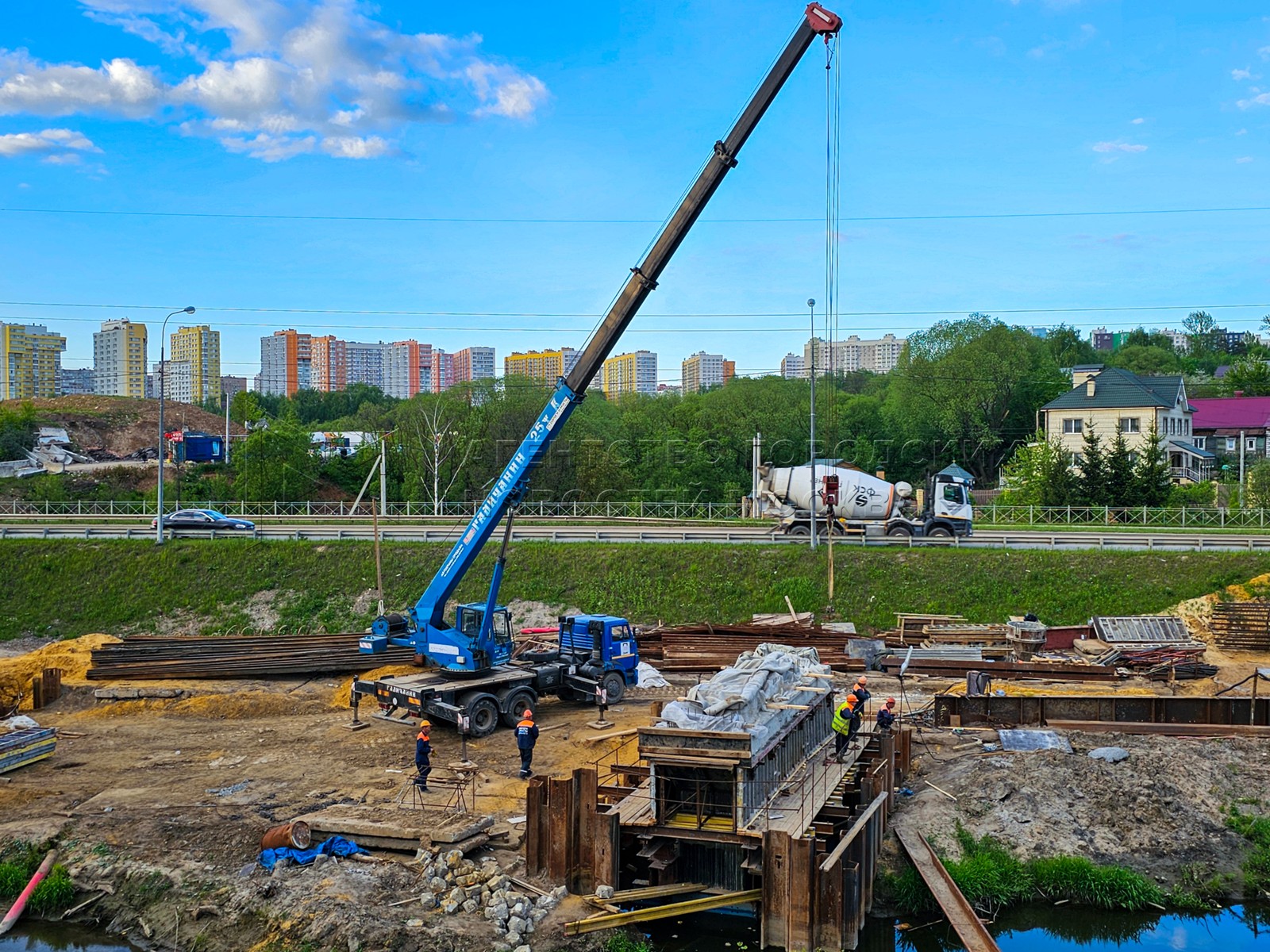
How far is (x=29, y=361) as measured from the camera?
5984 inches

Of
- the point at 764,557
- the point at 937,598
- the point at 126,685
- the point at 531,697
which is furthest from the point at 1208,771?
the point at 126,685

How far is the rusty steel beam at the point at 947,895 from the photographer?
39.5ft

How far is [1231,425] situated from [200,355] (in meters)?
139

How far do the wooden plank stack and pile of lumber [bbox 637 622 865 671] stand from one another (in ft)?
34.9

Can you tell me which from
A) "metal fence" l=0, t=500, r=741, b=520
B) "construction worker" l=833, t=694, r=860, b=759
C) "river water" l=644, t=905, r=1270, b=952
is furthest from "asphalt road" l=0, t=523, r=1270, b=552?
"river water" l=644, t=905, r=1270, b=952

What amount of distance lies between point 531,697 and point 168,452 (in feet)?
169

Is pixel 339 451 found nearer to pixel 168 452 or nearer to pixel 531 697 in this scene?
pixel 168 452

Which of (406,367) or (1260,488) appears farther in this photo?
(406,367)

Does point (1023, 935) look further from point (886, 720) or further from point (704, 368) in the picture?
point (704, 368)

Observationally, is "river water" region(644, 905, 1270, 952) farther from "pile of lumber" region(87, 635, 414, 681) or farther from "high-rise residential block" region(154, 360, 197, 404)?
"high-rise residential block" region(154, 360, 197, 404)

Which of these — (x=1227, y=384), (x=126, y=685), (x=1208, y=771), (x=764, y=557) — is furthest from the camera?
(x=1227, y=384)

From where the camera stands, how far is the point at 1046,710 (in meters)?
20.2

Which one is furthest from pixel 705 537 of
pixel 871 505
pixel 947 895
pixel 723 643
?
→ pixel 947 895

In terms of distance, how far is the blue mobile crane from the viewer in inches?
721
